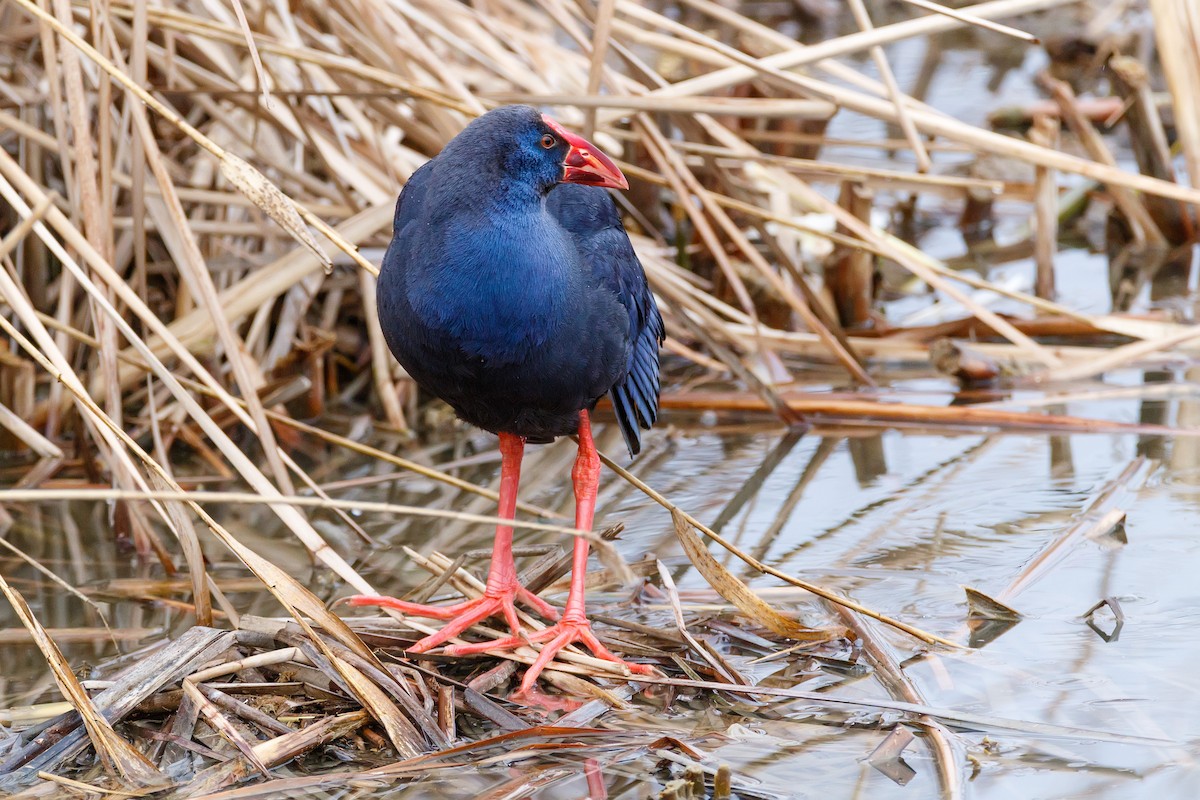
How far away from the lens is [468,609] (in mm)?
2441

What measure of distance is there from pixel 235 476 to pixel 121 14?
111 centimetres

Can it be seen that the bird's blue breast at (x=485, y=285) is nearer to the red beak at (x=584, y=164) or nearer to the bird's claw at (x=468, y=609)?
the red beak at (x=584, y=164)

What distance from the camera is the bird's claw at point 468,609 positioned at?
2.34 metres

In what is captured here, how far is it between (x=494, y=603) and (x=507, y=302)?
604 millimetres

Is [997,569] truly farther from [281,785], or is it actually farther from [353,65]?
[353,65]

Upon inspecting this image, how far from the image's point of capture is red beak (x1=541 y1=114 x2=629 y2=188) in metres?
2.26

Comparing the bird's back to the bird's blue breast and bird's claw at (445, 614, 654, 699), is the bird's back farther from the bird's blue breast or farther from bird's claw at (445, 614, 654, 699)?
bird's claw at (445, 614, 654, 699)

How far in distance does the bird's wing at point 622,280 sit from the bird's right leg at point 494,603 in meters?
0.24

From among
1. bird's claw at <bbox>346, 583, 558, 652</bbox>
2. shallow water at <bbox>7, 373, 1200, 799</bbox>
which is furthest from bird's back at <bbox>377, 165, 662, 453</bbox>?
shallow water at <bbox>7, 373, 1200, 799</bbox>

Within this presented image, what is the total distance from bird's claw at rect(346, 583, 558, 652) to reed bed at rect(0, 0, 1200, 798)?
44 mm

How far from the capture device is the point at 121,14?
3131 mm

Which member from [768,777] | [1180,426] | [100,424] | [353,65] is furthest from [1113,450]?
[100,424]

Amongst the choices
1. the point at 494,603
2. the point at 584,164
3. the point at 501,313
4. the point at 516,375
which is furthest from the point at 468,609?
the point at 584,164

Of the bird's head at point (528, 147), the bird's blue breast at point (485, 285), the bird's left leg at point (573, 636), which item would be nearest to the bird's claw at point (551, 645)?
the bird's left leg at point (573, 636)
